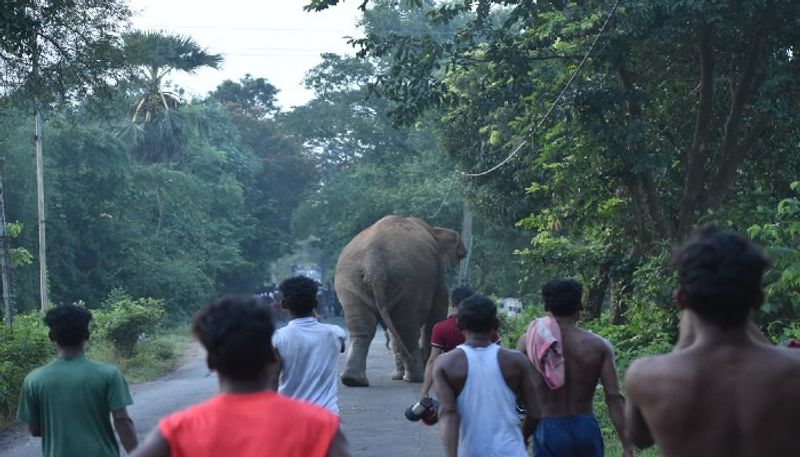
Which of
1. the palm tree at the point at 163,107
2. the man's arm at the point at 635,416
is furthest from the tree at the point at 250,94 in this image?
the man's arm at the point at 635,416

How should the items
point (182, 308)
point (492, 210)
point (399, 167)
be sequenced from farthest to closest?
point (399, 167), point (182, 308), point (492, 210)

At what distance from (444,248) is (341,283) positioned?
220cm

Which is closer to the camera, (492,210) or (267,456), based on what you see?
(267,456)

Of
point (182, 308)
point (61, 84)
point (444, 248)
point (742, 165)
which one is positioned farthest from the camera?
point (182, 308)

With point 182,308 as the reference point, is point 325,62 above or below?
above

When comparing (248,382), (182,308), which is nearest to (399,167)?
(182,308)

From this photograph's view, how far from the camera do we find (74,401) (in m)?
6.23

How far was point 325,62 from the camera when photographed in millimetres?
58438

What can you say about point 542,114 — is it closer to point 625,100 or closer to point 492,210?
point 625,100

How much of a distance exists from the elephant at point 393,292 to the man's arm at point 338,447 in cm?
1355

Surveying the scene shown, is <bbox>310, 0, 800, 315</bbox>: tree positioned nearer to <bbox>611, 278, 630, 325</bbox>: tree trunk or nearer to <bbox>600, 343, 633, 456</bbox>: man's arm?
<bbox>611, 278, 630, 325</bbox>: tree trunk

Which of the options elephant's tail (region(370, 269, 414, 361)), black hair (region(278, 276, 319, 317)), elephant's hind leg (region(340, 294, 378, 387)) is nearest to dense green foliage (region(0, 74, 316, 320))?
elephant's hind leg (region(340, 294, 378, 387))

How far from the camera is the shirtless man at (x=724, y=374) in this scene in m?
3.83

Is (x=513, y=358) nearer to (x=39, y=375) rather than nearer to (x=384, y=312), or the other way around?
(x=39, y=375)
